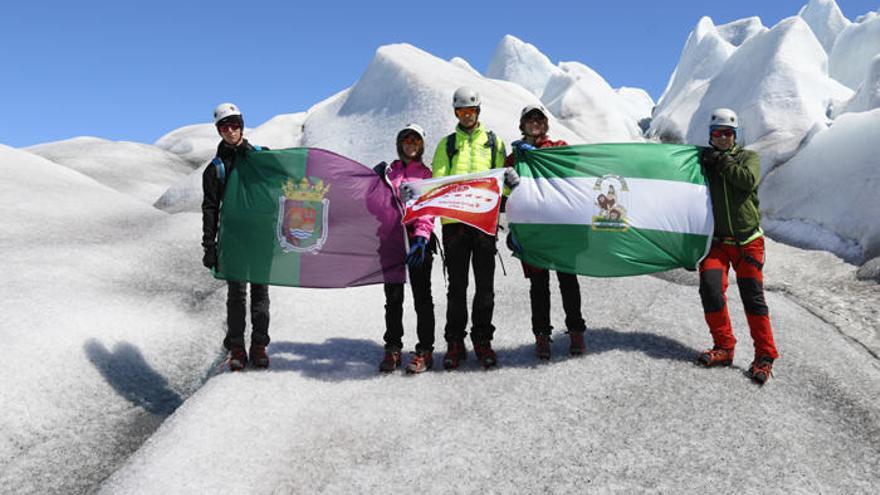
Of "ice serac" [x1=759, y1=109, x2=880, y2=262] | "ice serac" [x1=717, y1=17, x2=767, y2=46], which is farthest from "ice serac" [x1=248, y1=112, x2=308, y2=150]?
"ice serac" [x1=717, y1=17, x2=767, y2=46]

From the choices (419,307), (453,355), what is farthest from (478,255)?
(453,355)

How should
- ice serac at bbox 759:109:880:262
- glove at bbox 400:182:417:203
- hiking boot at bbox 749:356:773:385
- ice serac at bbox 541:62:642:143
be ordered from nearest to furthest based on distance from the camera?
hiking boot at bbox 749:356:773:385 < glove at bbox 400:182:417:203 < ice serac at bbox 759:109:880:262 < ice serac at bbox 541:62:642:143

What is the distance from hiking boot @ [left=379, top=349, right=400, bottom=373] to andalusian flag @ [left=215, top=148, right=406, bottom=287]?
697 millimetres

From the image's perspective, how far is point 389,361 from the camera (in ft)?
19.0

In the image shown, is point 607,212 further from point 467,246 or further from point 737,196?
point 467,246

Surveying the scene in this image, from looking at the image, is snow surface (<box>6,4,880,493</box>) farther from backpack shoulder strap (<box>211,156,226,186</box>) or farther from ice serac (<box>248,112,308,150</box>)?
ice serac (<box>248,112,308,150</box>)

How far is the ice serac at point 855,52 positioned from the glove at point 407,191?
57.5 m

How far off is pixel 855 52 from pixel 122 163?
5773 cm

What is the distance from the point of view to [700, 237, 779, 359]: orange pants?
5.38 m

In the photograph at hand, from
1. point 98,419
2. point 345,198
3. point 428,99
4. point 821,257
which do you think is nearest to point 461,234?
point 345,198

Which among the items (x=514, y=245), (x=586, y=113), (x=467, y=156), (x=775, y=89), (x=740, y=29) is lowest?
(x=514, y=245)

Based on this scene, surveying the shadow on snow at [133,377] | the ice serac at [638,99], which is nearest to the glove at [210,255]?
the shadow on snow at [133,377]

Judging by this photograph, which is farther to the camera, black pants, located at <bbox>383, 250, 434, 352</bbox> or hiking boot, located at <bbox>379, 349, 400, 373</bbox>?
hiking boot, located at <bbox>379, 349, 400, 373</bbox>

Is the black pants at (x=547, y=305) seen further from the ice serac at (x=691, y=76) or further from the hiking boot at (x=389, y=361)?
the ice serac at (x=691, y=76)
